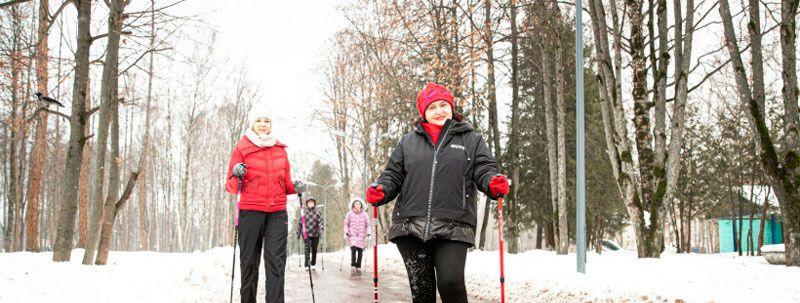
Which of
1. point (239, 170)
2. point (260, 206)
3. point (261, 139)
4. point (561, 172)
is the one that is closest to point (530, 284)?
point (260, 206)

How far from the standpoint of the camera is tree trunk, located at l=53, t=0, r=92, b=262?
1125 cm

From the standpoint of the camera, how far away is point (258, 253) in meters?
6.38

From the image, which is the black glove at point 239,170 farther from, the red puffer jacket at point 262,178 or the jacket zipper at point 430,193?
the jacket zipper at point 430,193

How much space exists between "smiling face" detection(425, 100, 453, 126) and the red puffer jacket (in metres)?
2.80

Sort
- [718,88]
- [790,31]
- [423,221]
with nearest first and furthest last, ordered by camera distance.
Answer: [423,221]
[790,31]
[718,88]

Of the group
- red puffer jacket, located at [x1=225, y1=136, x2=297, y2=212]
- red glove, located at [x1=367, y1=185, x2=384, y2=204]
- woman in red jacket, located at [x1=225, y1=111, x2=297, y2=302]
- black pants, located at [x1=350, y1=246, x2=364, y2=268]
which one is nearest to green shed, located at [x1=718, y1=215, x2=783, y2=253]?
black pants, located at [x1=350, y1=246, x2=364, y2=268]

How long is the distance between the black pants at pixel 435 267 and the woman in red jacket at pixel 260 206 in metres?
2.77

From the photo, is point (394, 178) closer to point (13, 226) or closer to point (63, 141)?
point (13, 226)

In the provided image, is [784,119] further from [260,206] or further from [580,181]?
[260,206]

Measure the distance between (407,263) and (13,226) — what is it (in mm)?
26811

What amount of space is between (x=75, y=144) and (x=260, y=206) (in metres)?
6.91

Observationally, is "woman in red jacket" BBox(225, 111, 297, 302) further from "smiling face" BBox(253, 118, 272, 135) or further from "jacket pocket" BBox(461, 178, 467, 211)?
"jacket pocket" BBox(461, 178, 467, 211)

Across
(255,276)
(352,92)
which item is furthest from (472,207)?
(352,92)

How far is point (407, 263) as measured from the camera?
3.95 metres
